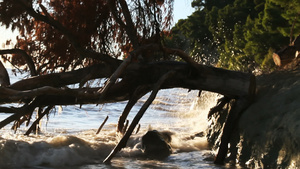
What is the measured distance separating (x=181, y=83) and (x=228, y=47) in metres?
45.6

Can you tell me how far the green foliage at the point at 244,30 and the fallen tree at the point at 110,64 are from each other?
1.72 meters

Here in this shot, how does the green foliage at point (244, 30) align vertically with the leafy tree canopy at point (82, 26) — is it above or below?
above

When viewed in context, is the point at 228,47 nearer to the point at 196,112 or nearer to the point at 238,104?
the point at 196,112

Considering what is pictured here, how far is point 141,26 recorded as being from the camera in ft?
25.2

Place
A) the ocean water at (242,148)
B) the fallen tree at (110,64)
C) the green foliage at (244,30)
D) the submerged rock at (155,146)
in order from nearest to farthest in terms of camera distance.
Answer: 1. the ocean water at (242,148)
2. the fallen tree at (110,64)
3. the submerged rock at (155,146)
4. the green foliage at (244,30)

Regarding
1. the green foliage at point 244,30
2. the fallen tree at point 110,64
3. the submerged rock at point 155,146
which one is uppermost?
the green foliage at point 244,30

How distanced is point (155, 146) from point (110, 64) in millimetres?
1769

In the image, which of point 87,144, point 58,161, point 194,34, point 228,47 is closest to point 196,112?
point 87,144

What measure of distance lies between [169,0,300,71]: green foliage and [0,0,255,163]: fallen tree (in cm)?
172

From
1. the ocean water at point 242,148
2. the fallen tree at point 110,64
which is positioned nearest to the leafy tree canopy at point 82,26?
the fallen tree at point 110,64

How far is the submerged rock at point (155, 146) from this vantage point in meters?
7.62

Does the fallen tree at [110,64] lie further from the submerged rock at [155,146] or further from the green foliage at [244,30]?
the green foliage at [244,30]

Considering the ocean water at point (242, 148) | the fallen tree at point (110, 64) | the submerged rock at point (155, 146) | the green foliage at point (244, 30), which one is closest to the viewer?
the ocean water at point (242, 148)

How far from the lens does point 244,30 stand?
4553 cm
